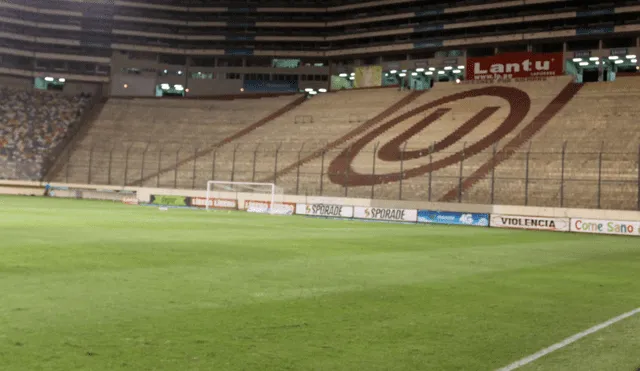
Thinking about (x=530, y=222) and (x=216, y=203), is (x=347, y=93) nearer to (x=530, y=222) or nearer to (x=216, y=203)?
(x=216, y=203)

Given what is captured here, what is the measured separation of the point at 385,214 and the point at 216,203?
13.9m

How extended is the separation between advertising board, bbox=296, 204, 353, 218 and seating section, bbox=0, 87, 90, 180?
29.7m

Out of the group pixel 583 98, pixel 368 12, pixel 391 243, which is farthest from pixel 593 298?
pixel 368 12

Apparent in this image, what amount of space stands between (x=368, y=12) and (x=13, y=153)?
47.1m

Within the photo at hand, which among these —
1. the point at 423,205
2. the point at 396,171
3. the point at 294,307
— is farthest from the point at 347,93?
the point at 294,307

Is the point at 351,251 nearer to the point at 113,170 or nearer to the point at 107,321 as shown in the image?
the point at 107,321

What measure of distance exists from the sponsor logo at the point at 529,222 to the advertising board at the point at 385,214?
5.00m

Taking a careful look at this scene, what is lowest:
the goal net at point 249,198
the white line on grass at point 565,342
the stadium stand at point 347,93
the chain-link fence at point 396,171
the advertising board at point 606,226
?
the white line on grass at point 565,342

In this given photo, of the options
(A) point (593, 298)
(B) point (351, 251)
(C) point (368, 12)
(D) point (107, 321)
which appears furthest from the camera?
(C) point (368, 12)

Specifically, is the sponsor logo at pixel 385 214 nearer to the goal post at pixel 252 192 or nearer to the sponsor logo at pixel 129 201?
the goal post at pixel 252 192

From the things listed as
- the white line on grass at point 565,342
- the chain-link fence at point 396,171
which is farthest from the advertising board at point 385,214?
the white line on grass at point 565,342

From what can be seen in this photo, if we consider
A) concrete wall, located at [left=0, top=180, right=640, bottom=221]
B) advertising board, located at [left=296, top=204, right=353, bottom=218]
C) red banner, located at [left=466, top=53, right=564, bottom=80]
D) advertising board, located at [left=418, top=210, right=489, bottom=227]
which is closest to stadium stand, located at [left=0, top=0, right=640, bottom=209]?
red banner, located at [left=466, top=53, right=564, bottom=80]

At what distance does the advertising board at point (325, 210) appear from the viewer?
46.8 metres

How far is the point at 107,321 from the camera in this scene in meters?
8.74
